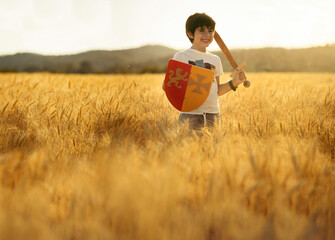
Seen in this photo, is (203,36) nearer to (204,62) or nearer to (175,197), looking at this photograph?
(204,62)

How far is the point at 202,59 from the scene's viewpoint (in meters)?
2.39

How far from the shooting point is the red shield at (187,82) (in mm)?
2182

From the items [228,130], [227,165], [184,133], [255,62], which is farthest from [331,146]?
[255,62]

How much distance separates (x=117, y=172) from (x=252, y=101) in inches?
106

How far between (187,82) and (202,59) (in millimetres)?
328

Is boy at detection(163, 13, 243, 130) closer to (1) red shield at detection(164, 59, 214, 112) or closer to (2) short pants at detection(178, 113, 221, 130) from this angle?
(2) short pants at detection(178, 113, 221, 130)

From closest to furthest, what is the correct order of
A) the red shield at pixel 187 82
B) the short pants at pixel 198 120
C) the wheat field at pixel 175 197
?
the wheat field at pixel 175 197, the red shield at pixel 187 82, the short pants at pixel 198 120

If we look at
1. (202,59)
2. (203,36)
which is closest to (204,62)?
(202,59)

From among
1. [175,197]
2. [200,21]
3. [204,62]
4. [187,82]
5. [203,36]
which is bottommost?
[175,197]

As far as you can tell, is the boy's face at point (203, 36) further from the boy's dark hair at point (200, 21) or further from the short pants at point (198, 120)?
the short pants at point (198, 120)

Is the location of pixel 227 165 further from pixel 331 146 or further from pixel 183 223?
pixel 331 146

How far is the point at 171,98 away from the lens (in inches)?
88.0

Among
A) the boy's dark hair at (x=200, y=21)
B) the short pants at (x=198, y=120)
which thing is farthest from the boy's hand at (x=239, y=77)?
the boy's dark hair at (x=200, y=21)

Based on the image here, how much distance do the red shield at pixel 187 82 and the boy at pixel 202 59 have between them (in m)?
0.15
